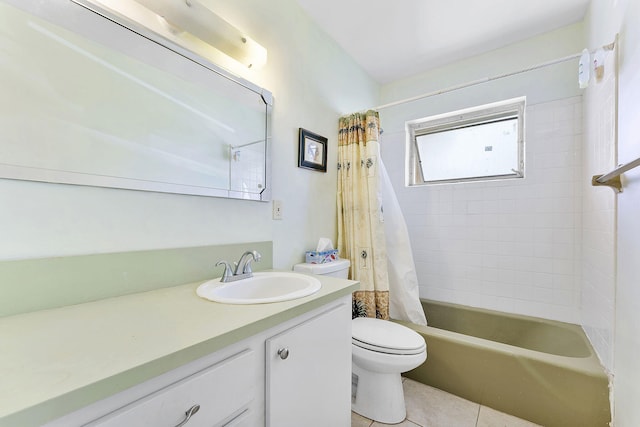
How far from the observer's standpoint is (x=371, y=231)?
188 cm

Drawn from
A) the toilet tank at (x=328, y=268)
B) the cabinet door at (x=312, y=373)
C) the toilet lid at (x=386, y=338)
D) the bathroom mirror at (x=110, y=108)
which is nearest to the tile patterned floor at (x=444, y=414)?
the toilet lid at (x=386, y=338)

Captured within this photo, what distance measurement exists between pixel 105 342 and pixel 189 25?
1.22 meters

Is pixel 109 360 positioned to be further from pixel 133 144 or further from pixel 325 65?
pixel 325 65

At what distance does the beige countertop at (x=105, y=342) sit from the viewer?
0.43 meters

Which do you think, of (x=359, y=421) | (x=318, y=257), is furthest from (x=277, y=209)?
Result: (x=359, y=421)

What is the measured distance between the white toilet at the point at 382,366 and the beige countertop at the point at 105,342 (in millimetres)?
645

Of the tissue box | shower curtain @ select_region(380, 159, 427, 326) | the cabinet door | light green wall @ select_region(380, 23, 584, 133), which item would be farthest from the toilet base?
light green wall @ select_region(380, 23, 584, 133)

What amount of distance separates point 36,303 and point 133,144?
594mm

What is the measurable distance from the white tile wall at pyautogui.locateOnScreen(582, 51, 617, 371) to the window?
17.2 inches

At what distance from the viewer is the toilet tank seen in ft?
5.22

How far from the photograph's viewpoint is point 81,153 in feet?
2.97

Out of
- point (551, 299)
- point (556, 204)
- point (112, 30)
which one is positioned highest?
point (112, 30)

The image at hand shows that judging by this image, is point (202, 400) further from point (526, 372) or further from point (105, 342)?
point (526, 372)

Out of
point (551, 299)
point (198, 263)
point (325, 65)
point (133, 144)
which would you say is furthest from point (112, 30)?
point (551, 299)
